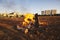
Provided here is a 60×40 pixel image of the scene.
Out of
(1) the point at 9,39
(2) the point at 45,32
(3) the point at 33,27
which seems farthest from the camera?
(3) the point at 33,27

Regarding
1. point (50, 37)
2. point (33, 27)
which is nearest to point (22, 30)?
point (33, 27)

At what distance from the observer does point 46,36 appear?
1661 centimetres

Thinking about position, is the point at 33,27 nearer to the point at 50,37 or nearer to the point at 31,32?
the point at 31,32

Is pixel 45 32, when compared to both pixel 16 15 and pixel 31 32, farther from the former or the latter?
pixel 16 15

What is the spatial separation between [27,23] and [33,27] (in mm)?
1684

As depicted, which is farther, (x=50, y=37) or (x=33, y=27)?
(x=33, y=27)

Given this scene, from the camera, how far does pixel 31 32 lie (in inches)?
687

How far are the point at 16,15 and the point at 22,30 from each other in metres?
11.3

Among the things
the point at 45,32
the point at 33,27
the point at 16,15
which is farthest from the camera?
the point at 16,15

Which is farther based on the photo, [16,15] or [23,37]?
[16,15]

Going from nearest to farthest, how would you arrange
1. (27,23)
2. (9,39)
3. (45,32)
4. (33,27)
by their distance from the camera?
(9,39) → (45,32) → (33,27) → (27,23)

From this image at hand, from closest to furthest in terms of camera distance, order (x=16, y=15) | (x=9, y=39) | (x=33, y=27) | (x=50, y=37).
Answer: (x=9, y=39) < (x=50, y=37) < (x=33, y=27) < (x=16, y=15)

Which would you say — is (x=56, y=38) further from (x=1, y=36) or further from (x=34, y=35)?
(x=1, y=36)

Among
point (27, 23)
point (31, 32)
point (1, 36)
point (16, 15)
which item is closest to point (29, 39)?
point (31, 32)
